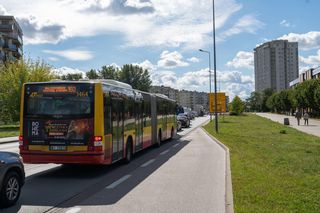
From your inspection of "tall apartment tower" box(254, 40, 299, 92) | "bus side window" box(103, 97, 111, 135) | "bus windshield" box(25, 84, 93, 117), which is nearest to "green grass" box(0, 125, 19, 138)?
"bus windshield" box(25, 84, 93, 117)

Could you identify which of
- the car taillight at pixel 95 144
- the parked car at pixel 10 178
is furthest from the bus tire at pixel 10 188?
the car taillight at pixel 95 144

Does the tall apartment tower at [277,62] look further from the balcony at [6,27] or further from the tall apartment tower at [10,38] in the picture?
Answer: the balcony at [6,27]

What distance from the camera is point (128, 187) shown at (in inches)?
416

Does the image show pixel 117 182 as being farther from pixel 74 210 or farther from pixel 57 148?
pixel 74 210

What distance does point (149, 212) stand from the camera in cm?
777

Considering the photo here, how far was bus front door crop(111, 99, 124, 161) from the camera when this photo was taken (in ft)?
44.0

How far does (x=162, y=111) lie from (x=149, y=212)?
16.6 m

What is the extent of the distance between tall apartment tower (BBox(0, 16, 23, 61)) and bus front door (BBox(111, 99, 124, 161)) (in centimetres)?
9485

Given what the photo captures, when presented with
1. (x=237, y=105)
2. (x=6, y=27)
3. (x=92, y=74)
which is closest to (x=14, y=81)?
(x=237, y=105)

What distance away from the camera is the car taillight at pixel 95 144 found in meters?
12.0

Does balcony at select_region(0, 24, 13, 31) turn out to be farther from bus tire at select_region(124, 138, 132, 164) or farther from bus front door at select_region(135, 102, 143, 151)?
bus tire at select_region(124, 138, 132, 164)

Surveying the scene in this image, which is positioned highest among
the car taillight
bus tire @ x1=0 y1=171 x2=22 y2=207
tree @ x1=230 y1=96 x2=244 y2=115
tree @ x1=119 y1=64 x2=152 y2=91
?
tree @ x1=119 y1=64 x2=152 y2=91

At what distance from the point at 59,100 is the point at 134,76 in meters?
124

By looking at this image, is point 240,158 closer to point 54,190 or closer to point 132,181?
point 132,181
